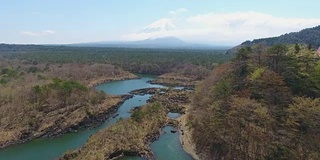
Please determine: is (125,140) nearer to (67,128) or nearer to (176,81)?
(67,128)

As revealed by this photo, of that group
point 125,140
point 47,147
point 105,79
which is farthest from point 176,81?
point 47,147

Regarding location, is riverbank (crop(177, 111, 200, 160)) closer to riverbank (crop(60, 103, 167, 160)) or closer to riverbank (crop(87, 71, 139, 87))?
riverbank (crop(60, 103, 167, 160))

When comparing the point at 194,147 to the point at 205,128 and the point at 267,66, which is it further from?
the point at 267,66

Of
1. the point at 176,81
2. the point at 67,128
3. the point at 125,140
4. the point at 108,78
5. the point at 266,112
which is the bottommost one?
the point at 176,81

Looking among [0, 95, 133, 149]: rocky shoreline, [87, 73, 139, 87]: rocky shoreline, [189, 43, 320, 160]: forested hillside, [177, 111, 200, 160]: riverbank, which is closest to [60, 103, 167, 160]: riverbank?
[177, 111, 200, 160]: riverbank

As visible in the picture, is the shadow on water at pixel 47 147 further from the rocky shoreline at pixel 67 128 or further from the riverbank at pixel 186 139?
the riverbank at pixel 186 139

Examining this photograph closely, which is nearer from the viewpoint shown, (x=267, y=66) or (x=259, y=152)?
(x=259, y=152)

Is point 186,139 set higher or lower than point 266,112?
lower

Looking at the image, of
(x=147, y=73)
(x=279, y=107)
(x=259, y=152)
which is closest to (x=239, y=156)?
(x=259, y=152)
